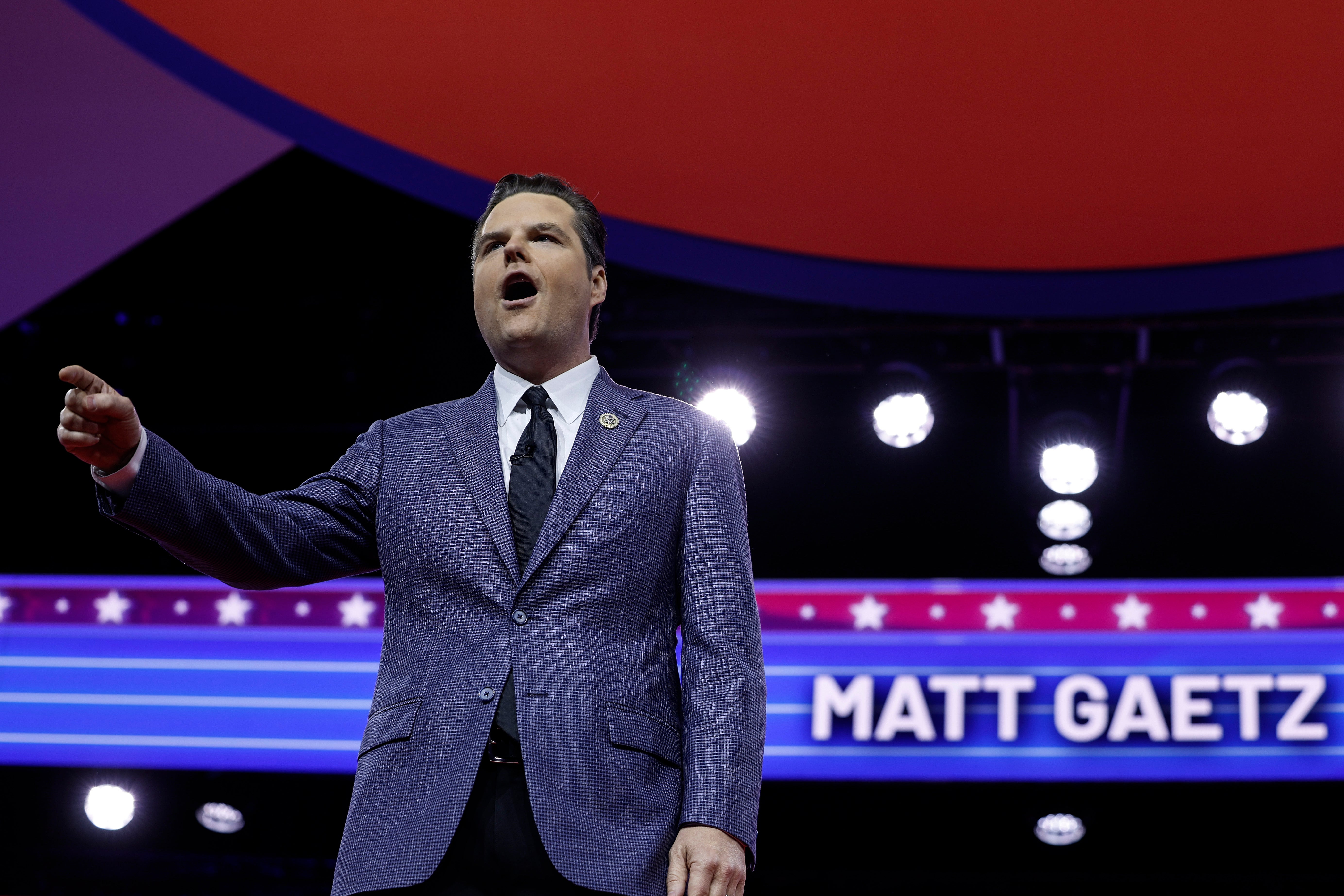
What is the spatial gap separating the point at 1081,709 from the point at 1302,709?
0.77 meters

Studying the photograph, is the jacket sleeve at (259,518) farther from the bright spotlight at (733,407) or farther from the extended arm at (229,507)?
the bright spotlight at (733,407)

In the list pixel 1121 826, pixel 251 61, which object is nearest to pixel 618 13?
pixel 251 61

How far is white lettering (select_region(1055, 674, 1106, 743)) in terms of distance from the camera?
17.1 feet

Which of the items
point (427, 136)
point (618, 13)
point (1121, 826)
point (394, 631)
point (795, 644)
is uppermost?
point (618, 13)

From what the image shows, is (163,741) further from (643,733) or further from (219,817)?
(643,733)

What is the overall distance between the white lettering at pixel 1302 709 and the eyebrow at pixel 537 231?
13.7 ft

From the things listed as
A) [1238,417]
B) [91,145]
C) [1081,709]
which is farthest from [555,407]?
[1081,709]

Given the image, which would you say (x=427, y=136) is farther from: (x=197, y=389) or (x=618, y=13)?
(x=197, y=389)

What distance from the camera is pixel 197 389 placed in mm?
5422

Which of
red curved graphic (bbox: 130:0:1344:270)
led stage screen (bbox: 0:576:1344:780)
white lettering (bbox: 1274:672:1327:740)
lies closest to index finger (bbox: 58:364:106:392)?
red curved graphic (bbox: 130:0:1344:270)

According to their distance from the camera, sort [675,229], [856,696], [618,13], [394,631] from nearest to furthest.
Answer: [394,631] < [618,13] < [675,229] < [856,696]

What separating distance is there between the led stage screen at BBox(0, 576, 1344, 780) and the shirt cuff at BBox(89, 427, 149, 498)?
391 centimetres

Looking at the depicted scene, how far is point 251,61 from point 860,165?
1323mm

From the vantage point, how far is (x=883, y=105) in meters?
3.01
